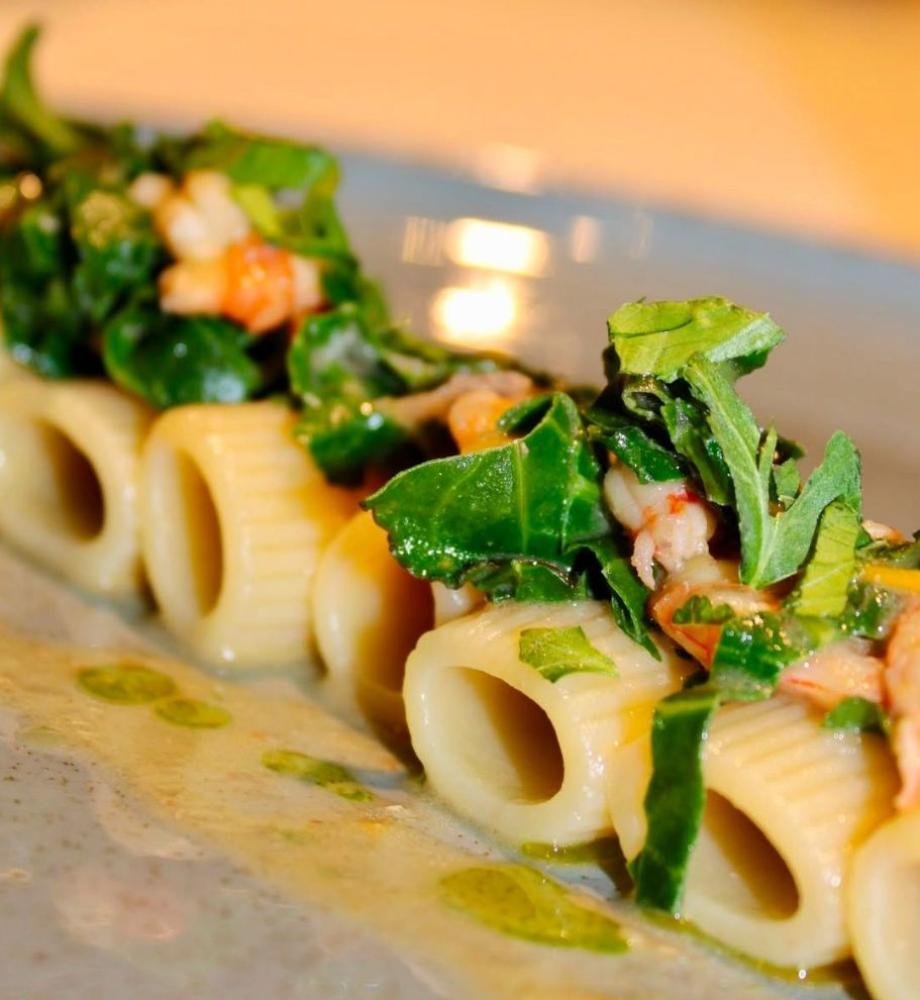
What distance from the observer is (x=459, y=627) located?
1.95 metres

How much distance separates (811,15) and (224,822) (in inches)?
246

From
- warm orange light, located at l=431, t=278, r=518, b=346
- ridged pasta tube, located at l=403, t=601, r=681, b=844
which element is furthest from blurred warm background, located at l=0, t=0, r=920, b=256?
ridged pasta tube, located at l=403, t=601, r=681, b=844

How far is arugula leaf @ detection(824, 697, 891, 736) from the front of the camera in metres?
1.69

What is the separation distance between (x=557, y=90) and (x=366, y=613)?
3.59 meters

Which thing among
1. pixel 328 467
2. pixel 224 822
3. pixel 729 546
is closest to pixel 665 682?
pixel 729 546

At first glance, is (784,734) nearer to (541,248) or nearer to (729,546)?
(729,546)

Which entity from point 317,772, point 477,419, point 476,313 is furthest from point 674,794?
point 476,313

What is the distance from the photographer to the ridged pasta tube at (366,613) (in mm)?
2242

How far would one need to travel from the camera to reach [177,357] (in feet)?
8.25

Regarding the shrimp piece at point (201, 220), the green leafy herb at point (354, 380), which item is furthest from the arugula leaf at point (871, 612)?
the shrimp piece at point (201, 220)

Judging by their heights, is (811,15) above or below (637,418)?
above

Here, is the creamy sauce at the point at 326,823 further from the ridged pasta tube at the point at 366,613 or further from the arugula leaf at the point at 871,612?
the arugula leaf at the point at 871,612

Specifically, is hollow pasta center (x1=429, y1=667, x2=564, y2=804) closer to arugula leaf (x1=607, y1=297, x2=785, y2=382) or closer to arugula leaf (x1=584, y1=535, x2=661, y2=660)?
arugula leaf (x1=584, y1=535, x2=661, y2=660)

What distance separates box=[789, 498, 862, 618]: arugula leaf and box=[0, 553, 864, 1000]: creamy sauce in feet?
1.34
